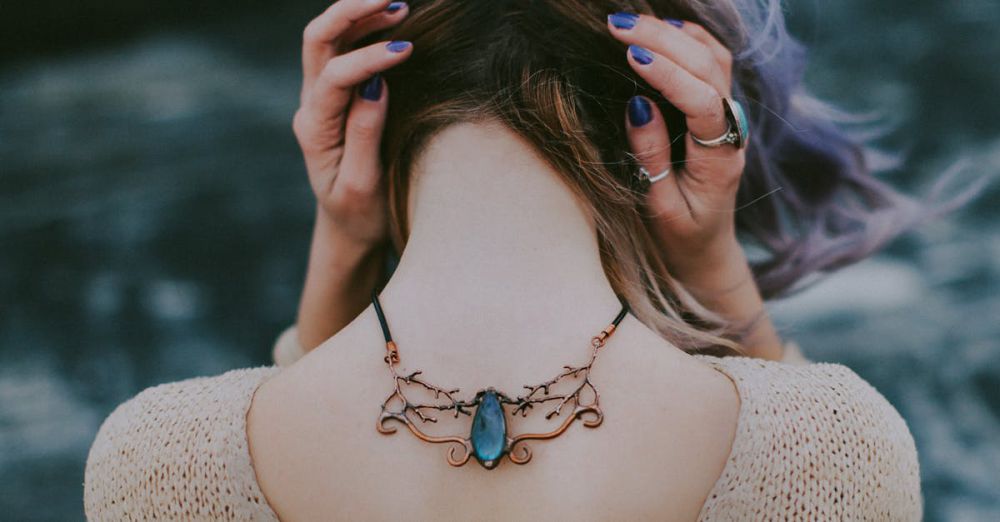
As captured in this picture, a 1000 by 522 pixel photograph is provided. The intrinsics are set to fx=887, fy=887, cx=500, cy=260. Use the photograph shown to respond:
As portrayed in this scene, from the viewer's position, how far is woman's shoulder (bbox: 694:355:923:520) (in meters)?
0.97

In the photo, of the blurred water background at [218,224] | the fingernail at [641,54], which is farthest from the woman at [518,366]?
the blurred water background at [218,224]

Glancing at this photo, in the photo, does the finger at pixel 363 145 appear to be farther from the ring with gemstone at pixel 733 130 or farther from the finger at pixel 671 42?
the ring with gemstone at pixel 733 130

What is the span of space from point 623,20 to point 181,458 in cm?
74

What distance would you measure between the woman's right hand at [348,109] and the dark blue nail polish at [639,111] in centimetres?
30

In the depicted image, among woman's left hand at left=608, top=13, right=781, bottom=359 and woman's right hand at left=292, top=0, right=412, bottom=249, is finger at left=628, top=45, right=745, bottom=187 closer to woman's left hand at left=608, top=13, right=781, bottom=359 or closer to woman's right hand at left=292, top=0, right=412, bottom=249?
woman's left hand at left=608, top=13, right=781, bottom=359

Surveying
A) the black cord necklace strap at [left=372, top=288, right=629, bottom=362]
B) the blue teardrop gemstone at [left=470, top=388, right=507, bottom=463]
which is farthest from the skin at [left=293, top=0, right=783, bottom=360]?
the blue teardrop gemstone at [left=470, top=388, right=507, bottom=463]

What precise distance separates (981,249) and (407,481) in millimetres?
2566

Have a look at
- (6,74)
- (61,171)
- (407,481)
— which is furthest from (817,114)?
(6,74)

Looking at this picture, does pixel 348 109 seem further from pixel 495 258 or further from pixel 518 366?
pixel 518 366

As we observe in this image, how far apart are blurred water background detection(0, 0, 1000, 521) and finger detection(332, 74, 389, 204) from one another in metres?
1.44

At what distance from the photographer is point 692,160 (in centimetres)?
127

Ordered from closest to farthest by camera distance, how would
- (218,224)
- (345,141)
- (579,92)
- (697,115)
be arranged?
(579,92), (697,115), (345,141), (218,224)

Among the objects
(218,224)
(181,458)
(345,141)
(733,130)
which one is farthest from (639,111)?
(218,224)

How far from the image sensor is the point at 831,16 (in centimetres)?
350
